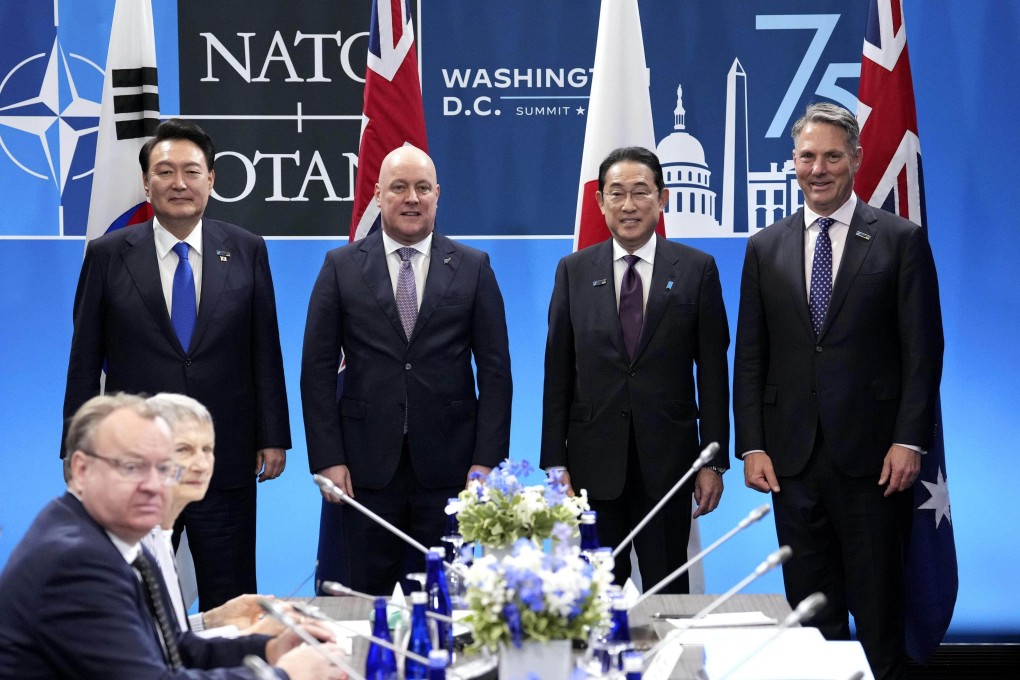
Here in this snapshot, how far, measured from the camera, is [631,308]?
13.3 feet

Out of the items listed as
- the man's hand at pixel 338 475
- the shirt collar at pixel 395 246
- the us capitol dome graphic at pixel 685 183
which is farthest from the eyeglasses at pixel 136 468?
the us capitol dome graphic at pixel 685 183

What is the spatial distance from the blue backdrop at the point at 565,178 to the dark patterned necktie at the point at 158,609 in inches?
116

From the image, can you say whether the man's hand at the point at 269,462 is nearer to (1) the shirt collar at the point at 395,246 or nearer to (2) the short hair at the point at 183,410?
(1) the shirt collar at the point at 395,246

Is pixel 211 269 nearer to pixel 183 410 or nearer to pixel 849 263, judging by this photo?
pixel 183 410

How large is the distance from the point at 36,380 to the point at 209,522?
66.1 inches

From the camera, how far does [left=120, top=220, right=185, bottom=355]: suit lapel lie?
13.1ft

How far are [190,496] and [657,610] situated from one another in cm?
A: 109

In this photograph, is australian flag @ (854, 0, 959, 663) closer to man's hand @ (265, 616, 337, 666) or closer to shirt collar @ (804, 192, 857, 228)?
shirt collar @ (804, 192, 857, 228)

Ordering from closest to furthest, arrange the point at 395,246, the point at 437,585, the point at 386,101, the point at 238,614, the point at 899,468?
the point at 437,585 < the point at 238,614 < the point at 899,468 < the point at 395,246 < the point at 386,101

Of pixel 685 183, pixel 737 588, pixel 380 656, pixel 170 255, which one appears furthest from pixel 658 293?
pixel 380 656

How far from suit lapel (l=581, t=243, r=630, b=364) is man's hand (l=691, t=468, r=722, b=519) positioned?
0.43 metres

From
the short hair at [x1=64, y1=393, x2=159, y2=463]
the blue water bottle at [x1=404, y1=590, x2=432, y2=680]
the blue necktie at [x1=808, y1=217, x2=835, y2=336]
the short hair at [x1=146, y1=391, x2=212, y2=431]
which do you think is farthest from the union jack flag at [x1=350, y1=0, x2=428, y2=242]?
the blue water bottle at [x1=404, y1=590, x2=432, y2=680]

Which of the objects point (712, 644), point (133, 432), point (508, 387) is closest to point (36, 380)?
point (508, 387)

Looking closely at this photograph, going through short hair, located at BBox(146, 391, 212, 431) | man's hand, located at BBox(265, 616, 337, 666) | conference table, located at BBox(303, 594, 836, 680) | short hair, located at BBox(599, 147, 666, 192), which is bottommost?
conference table, located at BBox(303, 594, 836, 680)
